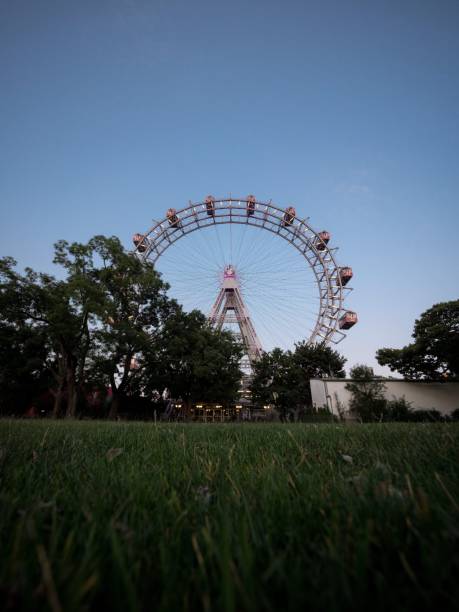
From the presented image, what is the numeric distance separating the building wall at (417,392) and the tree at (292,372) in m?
3.70

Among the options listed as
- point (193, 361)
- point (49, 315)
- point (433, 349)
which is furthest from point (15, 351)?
point (433, 349)

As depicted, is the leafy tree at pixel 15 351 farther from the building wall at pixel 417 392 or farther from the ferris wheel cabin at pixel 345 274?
the ferris wheel cabin at pixel 345 274

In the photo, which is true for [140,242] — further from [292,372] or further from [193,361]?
[292,372]

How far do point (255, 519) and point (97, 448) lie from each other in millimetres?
1728

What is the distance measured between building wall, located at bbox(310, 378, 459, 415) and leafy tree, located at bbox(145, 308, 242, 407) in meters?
6.46

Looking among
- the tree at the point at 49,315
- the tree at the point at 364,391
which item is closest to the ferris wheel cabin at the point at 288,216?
the tree at the point at 364,391

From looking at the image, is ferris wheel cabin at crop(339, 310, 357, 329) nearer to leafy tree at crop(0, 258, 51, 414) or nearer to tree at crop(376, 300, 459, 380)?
tree at crop(376, 300, 459, 380)

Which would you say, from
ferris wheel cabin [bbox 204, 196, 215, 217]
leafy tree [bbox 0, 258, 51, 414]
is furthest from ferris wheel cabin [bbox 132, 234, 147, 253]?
leafy tree [bbox 0, 258, 51, 414]

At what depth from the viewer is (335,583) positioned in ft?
1.18

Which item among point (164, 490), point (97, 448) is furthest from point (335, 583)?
point (97, 448)

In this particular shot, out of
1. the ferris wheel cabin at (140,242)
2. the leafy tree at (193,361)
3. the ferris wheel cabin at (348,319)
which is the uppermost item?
the ferris wheel cabin at (140,242)

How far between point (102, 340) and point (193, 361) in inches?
237

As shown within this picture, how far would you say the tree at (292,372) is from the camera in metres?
23.9

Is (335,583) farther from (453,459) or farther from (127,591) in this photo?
(453,459)
